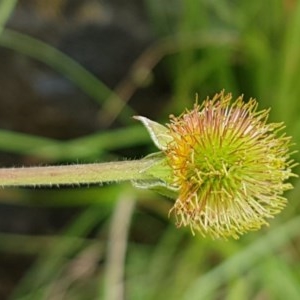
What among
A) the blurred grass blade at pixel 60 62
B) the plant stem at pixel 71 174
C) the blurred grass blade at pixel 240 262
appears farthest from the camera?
the blurred grass blade at pixel 60 62

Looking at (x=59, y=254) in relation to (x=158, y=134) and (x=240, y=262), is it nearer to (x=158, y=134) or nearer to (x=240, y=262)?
(x=240, y=262)

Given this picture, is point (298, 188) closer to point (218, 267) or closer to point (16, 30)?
point (218, 267)

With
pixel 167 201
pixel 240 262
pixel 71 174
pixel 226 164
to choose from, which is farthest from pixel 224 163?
pixel 167 201

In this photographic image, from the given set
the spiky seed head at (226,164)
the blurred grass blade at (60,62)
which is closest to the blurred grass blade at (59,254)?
the blurred grass blade at (60,62)

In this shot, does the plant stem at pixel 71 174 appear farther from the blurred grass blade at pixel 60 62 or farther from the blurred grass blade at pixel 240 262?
the blurred grass blade at pixel 60 62

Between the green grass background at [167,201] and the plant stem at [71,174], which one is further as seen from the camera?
the green grass background at [167,201]

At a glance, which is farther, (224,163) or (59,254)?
(59,254)

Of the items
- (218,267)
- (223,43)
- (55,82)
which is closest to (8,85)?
(55,82)

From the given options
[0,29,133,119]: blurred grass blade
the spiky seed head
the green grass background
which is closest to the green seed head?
the spiky seed head

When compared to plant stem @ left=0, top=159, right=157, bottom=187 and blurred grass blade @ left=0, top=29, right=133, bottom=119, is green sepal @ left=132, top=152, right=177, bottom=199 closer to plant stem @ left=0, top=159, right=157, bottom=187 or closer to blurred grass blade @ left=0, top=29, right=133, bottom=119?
plant stem @ left=0, top=159, right=157, bottom=187
